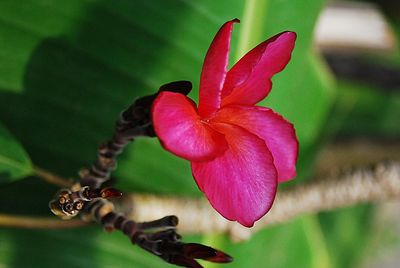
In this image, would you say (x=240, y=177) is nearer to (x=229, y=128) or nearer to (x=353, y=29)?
(x=229, y=128)

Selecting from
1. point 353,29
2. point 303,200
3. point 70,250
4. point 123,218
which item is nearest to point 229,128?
point 123,218

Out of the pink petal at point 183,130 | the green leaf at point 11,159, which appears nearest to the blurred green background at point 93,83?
the green leaf at point 11,159

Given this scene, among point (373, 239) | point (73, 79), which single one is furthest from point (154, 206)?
point (373, 239)

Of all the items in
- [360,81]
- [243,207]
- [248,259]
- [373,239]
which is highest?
[360,81]

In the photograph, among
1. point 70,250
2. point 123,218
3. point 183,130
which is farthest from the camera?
point 70,250

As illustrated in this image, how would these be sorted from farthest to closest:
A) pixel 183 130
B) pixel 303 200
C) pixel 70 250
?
pixel 303 200, pixel 70 250, pixel 183 130

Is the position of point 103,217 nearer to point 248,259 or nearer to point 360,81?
point 248,259

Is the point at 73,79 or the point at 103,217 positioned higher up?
the point at 73,79
